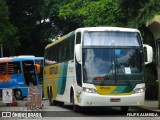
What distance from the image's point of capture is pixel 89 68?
18.8 metres

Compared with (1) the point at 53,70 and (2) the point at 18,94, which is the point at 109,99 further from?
(2) the point at 18,94

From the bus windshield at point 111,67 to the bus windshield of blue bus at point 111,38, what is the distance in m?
0.30

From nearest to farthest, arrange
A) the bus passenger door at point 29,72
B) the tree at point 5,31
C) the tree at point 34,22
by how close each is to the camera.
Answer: the tree at point 5,31 < the bus passenger door at point 29,72 < the tree at point 34,22

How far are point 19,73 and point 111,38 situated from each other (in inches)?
765

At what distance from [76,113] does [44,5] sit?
31395mm

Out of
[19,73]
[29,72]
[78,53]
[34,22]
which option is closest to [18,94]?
[19,73]

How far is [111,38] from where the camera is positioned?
63.8 feet

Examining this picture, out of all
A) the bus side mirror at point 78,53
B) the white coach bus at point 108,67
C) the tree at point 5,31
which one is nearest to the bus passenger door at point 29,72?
the tree at point 5,31

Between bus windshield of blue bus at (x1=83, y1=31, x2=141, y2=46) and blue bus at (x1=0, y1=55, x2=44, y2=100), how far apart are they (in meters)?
18.6

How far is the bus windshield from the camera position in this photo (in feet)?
61.3

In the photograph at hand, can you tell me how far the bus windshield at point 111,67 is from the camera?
18.7m

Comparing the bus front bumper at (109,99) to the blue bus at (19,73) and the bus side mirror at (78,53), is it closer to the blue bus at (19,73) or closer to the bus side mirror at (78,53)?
the bus side mirror at (78,53)

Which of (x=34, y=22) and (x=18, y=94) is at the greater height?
(x=34, y=22)

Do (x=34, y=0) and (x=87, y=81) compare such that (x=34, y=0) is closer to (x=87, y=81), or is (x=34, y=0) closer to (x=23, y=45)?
(x=23, y=45)
